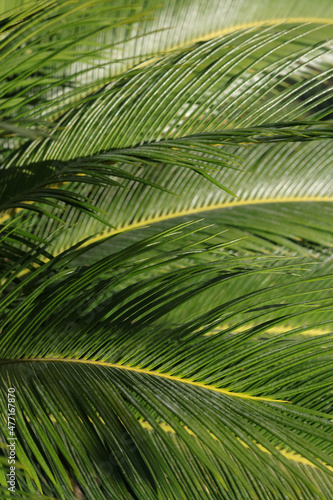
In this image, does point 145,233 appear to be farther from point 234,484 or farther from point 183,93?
point 234,484

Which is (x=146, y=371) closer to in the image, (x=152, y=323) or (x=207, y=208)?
(x=152, y=323)

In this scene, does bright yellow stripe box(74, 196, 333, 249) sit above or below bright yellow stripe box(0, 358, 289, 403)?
above

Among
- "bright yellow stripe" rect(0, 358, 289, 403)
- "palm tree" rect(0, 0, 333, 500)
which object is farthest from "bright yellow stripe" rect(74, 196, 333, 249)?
"bright yellow stripe" rect(0, 358, 289, 403)

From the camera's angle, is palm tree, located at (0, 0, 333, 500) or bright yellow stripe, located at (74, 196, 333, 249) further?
bright yellow stripe, located at (74, 196, 333, 249)

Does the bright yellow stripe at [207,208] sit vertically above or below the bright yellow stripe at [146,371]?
above

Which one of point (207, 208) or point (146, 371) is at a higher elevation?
point (207, 208)

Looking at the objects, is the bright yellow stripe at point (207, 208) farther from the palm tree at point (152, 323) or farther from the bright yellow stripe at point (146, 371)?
the bright yellow stripe at point (146, 371)

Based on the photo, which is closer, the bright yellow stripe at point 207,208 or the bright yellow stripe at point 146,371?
the bright yellow stripe at point 146,371

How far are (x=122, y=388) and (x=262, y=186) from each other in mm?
899

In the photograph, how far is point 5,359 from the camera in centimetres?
92

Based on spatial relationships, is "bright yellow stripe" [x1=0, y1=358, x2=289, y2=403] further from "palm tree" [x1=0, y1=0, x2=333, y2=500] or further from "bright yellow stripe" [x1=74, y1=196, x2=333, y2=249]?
"bright yellow stripe" [x1=74, y1=196, x2=333, y2=249]

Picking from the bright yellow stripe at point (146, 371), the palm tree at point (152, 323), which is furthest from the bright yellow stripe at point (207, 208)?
the bright yellow stripe at point (146, 371)

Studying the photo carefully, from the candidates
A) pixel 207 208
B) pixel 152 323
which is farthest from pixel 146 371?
pixel 207 208

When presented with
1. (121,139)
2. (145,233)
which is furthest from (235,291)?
(121,139)
